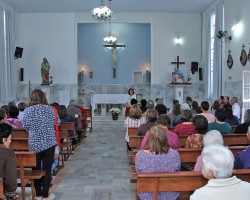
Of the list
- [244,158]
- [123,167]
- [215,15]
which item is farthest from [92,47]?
[244,158]

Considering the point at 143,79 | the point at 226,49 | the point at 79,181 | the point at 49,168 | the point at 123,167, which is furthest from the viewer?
the point at 143,79

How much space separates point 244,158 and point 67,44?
49.0 feet

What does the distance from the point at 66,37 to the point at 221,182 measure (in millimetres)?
15890

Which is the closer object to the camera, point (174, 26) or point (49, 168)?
point (49, 168)

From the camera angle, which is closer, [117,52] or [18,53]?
[18,53]

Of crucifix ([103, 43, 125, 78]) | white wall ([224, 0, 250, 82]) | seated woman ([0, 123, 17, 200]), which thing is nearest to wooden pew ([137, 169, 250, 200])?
seated woman ([0, 123, 17, 200])

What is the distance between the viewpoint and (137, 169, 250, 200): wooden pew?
3127 millimetres

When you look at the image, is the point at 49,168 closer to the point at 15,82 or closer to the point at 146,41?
the point at 15,82

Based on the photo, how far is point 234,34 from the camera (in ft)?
41.5

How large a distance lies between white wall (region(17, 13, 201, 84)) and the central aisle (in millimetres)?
7574

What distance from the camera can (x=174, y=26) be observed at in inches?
695

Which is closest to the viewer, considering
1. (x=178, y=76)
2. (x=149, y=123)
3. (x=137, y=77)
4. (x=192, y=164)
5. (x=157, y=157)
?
(x=157, y=157)

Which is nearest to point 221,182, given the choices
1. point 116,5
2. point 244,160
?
point 244,160

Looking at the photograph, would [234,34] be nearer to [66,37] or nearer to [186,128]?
[186,128]
